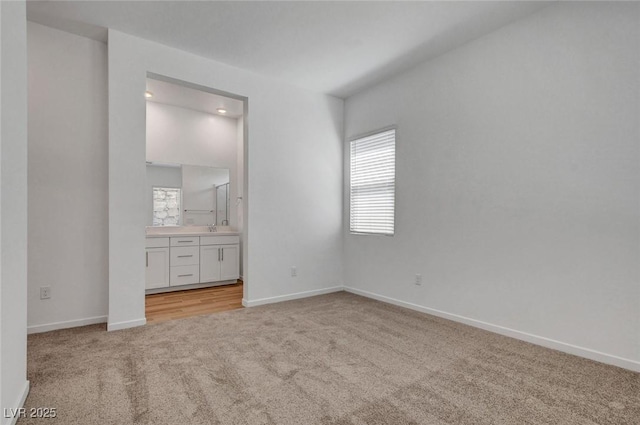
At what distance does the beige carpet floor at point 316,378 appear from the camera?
1758 millimetres

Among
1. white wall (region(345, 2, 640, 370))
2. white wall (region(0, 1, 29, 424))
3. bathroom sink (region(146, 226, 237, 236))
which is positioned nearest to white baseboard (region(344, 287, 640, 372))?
white wall (region(345, 2, 640, 370))

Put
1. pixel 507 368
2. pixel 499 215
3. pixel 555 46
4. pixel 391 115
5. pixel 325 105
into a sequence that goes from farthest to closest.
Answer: pixel 325 105 < pixel 391 115 < pixel 499 215 < pixel 555 46 < pixel 507 368

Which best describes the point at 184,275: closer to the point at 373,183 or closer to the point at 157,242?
the point at 157,242

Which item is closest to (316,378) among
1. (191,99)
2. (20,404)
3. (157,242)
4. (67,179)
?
(20,404)

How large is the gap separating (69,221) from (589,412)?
4.28 meters

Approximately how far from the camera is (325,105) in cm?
464

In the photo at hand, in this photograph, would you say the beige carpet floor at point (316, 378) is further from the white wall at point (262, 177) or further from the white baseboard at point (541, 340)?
the white wall at point (262, 177)

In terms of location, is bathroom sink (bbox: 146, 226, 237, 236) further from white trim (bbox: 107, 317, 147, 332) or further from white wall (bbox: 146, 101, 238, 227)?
white trim (bbox: 107, 317, 147, 332)

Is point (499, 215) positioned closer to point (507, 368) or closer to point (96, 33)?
point (507, 368)

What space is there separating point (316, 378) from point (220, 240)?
3391 mm

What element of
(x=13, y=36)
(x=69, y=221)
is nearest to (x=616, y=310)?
(x=13, y=36)

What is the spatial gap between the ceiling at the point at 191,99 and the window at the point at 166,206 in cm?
133

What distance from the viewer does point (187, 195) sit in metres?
5.26

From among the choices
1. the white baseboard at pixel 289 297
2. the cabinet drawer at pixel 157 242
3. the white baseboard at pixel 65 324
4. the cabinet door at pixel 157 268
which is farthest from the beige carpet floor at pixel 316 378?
the cabinet drawer at pixel 157 242
